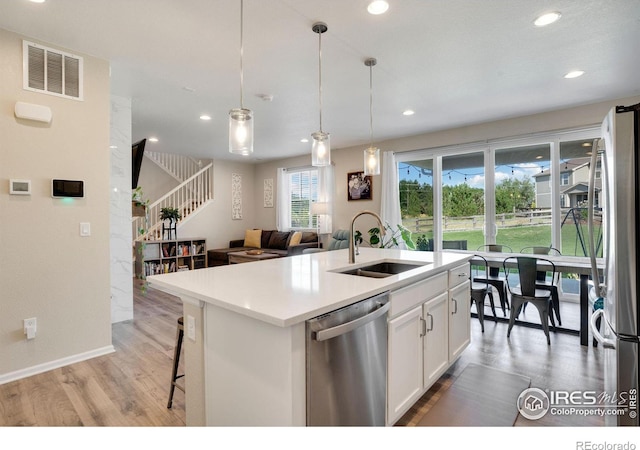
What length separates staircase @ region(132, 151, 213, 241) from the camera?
747cm

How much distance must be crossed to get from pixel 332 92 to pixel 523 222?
3.39 m

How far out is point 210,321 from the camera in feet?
5.28

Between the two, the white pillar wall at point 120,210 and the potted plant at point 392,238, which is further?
the potted plant at point 392,238

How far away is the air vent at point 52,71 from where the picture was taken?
2596 millimetres

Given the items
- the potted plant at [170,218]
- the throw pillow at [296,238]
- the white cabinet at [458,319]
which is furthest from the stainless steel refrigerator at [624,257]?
the potted plant at [170,218]

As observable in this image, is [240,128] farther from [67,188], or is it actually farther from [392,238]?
[392,238]

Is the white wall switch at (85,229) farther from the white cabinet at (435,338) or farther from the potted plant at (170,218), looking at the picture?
the potted plant at (170,218)

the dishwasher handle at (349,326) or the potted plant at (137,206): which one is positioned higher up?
the potted plant at (137,206)

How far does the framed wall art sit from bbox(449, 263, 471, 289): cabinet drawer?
366 centimetres

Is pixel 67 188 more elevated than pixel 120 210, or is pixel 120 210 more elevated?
pixel 67 188

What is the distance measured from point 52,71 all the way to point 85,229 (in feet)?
4.40

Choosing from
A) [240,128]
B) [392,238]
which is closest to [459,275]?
[240,128]

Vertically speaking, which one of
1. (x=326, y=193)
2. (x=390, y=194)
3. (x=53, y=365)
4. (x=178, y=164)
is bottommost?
(x=53, y=365)

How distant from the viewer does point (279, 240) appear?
7.67m
